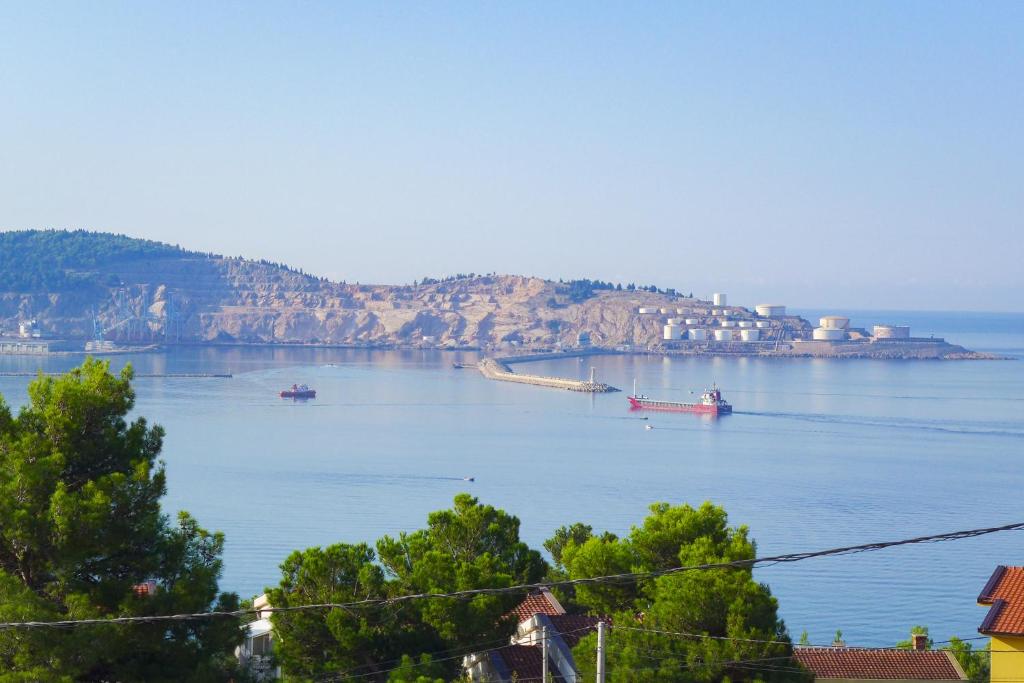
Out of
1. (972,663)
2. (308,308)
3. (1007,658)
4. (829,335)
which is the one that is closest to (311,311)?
(308,308)

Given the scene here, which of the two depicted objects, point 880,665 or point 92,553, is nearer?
point 92,553

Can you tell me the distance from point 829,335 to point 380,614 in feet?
265

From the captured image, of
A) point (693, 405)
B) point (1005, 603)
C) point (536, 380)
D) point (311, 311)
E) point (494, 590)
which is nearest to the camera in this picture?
point (494, 590)

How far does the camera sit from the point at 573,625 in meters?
7.87

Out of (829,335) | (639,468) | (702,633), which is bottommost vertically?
(639,468)

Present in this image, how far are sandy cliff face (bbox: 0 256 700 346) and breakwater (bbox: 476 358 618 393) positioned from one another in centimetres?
2548

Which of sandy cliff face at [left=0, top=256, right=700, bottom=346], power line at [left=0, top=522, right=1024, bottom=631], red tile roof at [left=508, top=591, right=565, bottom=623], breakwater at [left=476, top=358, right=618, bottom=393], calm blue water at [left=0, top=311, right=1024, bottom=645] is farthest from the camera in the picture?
sandy cliff face at [left=0, top=256, right=700, bottom=346]

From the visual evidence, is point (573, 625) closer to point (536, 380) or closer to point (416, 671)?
point (416, 671)

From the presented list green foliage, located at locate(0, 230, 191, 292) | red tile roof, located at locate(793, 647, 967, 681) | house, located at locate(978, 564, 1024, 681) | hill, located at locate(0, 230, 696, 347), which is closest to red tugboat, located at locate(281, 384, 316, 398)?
red tile roof, located at locate(793, 647, 967, 681)

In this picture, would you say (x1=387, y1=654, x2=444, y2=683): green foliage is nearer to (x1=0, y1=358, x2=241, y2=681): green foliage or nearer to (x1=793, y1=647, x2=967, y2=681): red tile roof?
(x1=0, y1=358, x2=241, y2=681): green foliage

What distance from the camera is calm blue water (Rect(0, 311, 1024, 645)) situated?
1695 cm

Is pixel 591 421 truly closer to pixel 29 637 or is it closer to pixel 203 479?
pixel 203 479

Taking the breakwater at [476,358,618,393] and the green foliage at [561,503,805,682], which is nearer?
the green foliage at [561,503,805,682]

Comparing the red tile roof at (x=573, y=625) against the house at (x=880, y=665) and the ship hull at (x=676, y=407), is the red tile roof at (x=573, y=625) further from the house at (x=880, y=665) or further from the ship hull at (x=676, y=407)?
the ship hull at (x=676, y=407)
